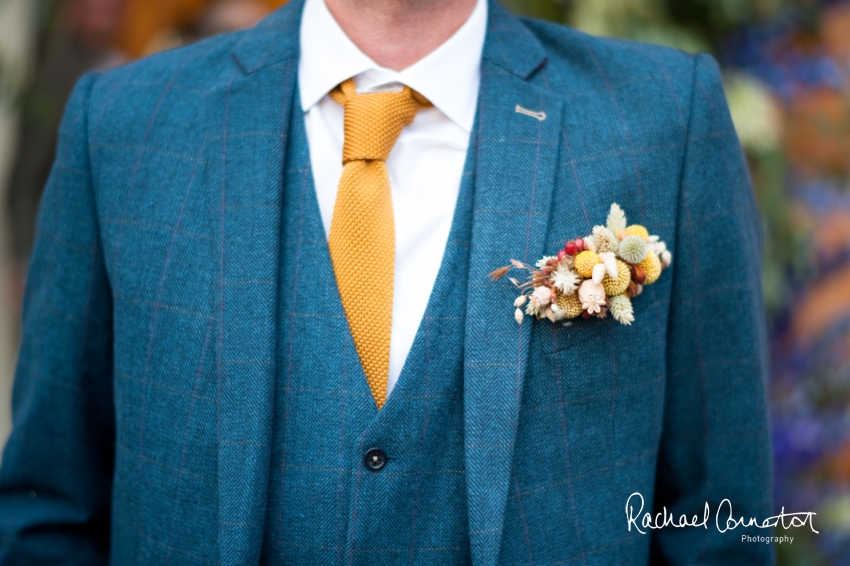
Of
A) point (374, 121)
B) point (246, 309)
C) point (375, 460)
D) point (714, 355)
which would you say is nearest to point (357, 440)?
point (375, 460)

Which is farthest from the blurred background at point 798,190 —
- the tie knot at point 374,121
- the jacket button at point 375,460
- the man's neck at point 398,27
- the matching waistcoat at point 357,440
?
the jacket button at point 375,460

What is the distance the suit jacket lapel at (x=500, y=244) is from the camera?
1126 mm

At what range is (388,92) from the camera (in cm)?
127

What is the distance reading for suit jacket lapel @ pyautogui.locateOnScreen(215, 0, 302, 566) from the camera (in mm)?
1129

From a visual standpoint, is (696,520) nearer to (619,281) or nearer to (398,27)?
(619,281)

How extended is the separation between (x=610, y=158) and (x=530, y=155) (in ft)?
0.41

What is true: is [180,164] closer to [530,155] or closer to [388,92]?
[388,92]

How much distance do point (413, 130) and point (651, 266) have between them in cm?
44

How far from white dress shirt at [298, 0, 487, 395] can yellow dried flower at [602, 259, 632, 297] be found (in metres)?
0.26

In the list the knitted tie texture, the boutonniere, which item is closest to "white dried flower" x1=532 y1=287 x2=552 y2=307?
the boutonniere

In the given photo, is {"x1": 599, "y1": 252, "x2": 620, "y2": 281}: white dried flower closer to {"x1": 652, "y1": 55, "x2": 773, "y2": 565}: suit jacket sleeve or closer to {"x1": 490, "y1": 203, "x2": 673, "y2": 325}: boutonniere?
{"x1": 490, "y1": 203, "x2": 673, "y2": 325}: boutonniere

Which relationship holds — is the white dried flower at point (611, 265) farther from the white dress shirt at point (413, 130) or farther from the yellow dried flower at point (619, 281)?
the white dress shirt at point (413, 130)

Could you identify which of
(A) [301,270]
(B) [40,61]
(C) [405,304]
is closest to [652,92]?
(C) [405,304]

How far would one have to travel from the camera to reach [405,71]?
1.28 meters
